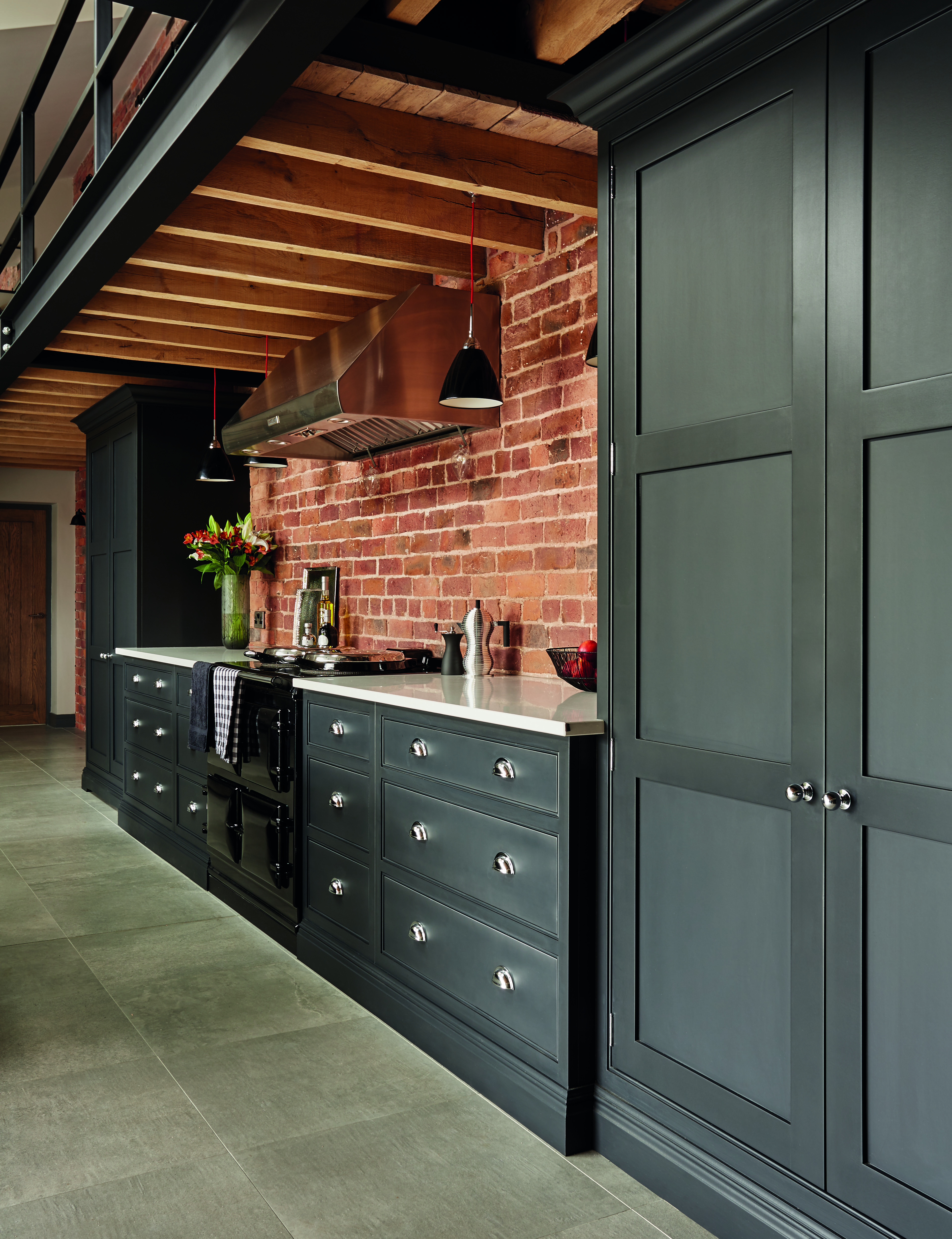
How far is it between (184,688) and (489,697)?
2423mm

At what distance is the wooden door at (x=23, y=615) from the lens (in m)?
10.1

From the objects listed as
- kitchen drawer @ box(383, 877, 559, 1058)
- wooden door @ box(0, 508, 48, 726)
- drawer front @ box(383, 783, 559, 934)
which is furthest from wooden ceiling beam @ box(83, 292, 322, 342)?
wooden door @ box(0, 508, 48, 726)

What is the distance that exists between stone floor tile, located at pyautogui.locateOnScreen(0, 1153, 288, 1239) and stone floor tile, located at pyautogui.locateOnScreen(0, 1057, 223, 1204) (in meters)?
0.04

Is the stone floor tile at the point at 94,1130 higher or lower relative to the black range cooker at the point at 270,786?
lower

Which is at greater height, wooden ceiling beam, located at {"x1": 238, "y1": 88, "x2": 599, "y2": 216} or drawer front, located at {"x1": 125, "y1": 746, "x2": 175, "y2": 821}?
wooden ceiling beam, located at {"x1": 238, "y1": 88, "x2": 599, "y2": 216}

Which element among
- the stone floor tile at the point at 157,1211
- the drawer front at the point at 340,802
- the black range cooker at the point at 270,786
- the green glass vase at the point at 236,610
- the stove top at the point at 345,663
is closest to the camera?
the stone floor tile at the point at 157,1211

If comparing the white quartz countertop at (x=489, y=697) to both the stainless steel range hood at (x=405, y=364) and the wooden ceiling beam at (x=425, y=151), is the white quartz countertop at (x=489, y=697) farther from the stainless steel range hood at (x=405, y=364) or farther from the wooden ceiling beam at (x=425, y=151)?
the wooden ceiling beam at (x=425, y=151)

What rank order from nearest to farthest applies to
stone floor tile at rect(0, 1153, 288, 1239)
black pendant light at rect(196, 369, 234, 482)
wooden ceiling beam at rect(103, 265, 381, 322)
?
1. stone floor tile at rect(0, 1153, 288, 1239)
2. wooden ceiling beam at rect(103, 265, 381, 322)
3. black pendant light at rect(196, 369, 234, 482)

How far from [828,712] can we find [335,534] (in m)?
3.59

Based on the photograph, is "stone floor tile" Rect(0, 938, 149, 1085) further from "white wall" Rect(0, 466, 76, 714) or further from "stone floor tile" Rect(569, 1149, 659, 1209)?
"white wall" Rect(0, 466, 76, 714)

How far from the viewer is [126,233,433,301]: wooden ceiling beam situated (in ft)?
12.1

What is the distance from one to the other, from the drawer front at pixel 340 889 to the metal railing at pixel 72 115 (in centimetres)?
230

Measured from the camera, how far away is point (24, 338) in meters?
4.75

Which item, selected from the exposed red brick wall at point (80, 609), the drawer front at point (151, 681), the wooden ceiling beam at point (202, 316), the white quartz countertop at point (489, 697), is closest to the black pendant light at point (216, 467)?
the wooden ceiling beam at point (202, 316)
